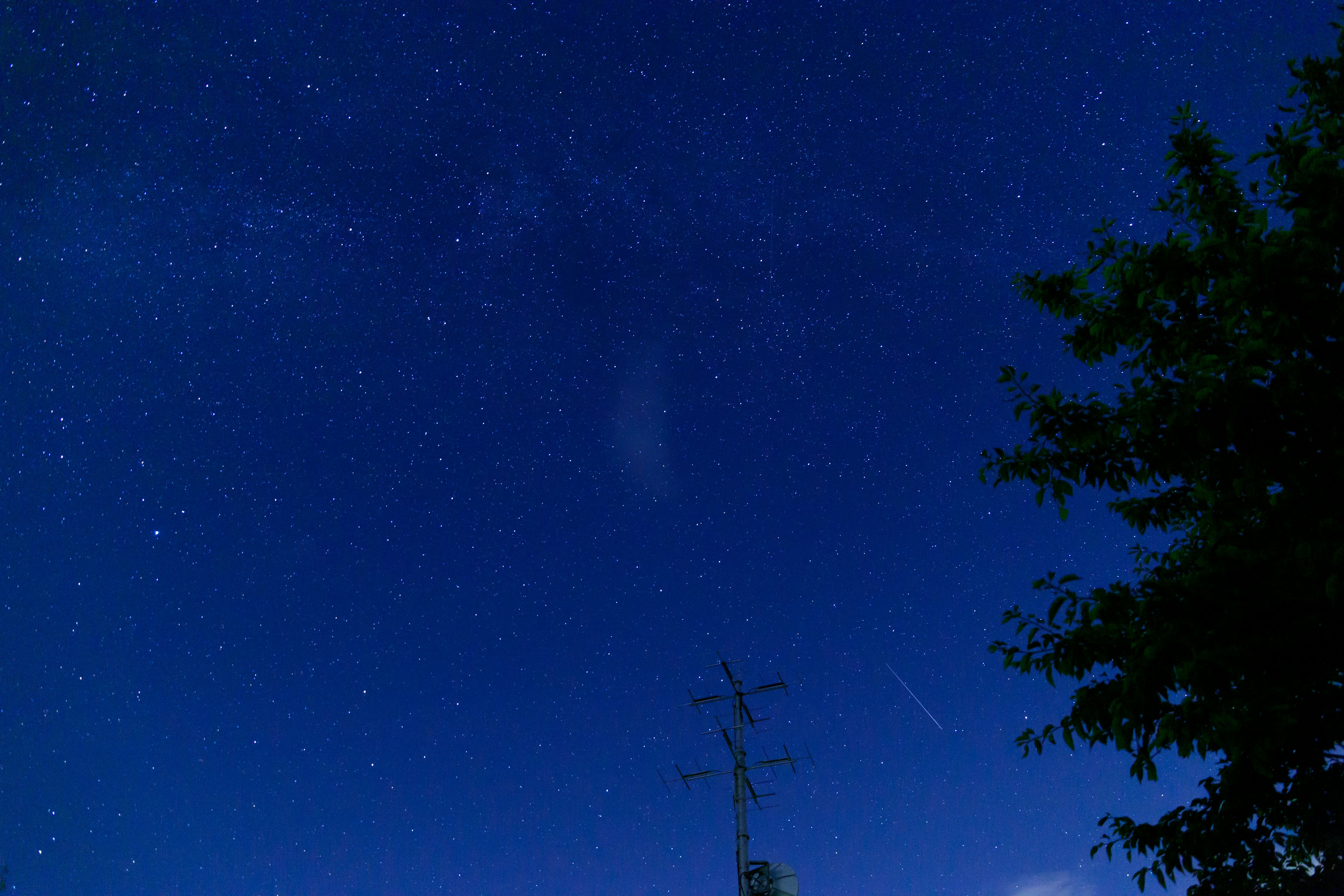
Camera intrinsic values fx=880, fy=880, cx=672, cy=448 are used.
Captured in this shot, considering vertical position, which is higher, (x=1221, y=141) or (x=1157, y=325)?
(x=1221, y=141)

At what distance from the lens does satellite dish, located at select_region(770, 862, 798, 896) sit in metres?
14.2

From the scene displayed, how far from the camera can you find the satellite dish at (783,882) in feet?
46.6

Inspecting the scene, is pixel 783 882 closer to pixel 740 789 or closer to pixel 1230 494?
pixel 740 789

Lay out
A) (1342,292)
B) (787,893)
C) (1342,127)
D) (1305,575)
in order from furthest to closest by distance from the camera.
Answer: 1. (787,893)
2. (1342,127)
3. (1342,292)
4. (1305,575)

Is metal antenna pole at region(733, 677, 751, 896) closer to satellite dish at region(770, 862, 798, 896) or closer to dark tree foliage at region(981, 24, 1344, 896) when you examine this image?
satellite dish at region(770, 862, 798, 896)

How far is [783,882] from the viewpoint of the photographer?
14375mm

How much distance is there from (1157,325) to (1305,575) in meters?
2.17

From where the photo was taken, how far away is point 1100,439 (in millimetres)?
5984

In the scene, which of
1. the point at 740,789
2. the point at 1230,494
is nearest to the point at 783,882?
the point at 740,789

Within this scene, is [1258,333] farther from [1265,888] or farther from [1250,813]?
[1265,888]

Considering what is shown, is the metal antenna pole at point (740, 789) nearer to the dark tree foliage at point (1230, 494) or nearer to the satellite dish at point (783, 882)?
the satellite dish at point (783, 882)

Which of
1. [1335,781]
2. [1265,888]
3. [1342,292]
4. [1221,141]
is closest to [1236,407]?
[1342,292]

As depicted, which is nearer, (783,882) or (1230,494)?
(1230,494)

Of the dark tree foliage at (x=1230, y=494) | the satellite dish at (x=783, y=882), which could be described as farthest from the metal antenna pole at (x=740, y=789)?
the dark tree foliage at (x=1230, y=494)
